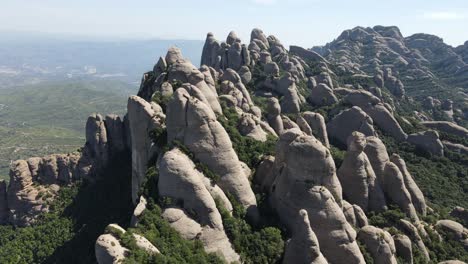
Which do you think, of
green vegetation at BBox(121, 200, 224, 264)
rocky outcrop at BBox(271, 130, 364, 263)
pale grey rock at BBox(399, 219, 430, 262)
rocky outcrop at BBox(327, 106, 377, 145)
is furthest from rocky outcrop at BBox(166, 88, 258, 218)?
rocky outcrop at BBox(327, 106, 377, 145)

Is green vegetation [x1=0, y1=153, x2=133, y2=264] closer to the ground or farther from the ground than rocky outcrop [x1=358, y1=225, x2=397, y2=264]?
closer to the ground

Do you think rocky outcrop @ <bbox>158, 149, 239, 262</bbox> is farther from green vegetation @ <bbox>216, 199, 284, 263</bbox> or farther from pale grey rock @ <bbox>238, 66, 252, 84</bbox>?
pale grey rock @ <bbox>238, 66, 252, 84</bbox>

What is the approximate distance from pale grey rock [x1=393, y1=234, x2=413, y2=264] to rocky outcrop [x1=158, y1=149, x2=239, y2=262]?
2299 centimetres

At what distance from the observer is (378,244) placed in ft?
155

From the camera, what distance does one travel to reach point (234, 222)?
44.9 metres

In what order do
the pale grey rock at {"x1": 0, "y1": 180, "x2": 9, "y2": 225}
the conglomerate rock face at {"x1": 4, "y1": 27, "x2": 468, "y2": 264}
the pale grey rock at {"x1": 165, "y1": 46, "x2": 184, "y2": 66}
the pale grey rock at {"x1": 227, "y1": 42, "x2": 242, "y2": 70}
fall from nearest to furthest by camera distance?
the conglomerate rock face at {"x1": 4, "y1": 27, "x2": 468, "y2": 264} → the pale grey rock at {"x1": 0, "y1": 180, "x2": 9, "y2": 225} → the pale grey rock at {"x1": 165, "y1": 46, "x2": 184, "y2": 66} → the pale grey rock at {"x1": 227, "y1": 42, "x2": 242, "y2": 70}

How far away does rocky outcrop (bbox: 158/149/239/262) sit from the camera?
42375 mm

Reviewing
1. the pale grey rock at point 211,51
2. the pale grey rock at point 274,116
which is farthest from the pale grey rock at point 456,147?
the pale grey rock at point 211,51

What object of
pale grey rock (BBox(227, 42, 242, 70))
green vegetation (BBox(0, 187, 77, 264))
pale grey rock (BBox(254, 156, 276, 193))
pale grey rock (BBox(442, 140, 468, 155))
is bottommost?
green vegetation (BBox(0, 187, 77, 264))

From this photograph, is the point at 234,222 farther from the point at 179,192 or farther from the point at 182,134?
the point at 182,134

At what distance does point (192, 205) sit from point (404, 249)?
96.4 ft

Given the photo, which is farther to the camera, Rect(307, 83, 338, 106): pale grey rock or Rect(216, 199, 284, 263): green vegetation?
Rect(307, 83, 338, 106): pale grey rock

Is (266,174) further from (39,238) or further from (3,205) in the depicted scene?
(3,205)

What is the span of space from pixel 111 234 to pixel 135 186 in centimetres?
2442
